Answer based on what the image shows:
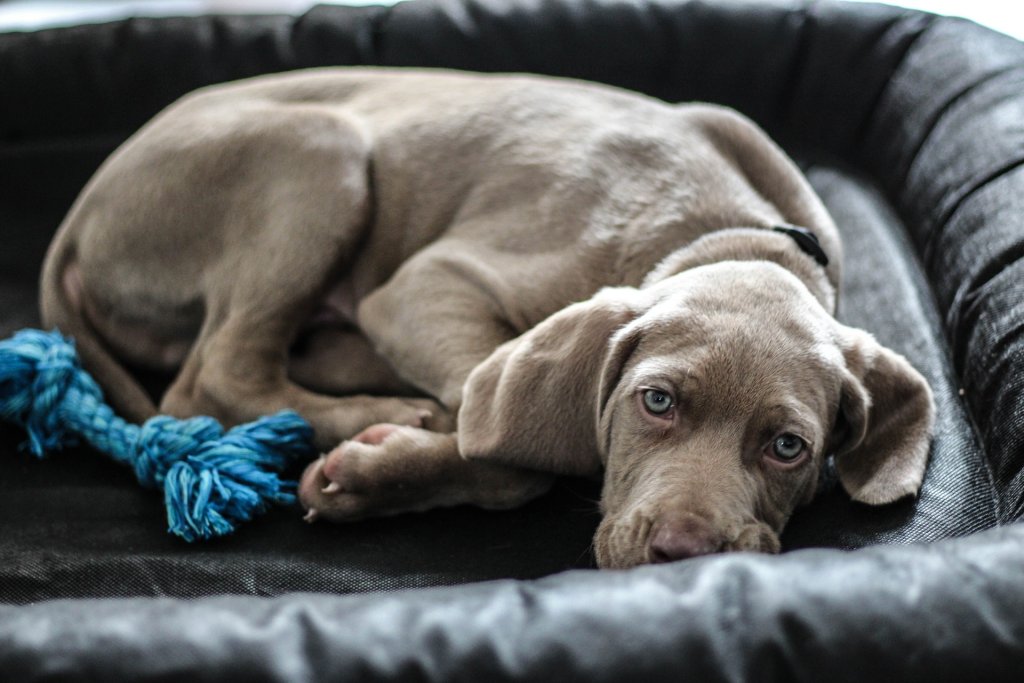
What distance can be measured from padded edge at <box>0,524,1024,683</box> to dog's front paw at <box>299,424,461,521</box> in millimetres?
622

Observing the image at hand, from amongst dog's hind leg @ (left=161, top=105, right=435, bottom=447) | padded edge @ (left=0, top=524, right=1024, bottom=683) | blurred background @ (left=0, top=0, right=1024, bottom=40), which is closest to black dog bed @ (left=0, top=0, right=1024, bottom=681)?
A: padded edge @ (left=0, top=524, right=1024, bottom=683)

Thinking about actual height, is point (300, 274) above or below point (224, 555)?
above

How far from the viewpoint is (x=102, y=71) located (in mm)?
3893

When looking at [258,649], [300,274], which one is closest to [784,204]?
[300,274]

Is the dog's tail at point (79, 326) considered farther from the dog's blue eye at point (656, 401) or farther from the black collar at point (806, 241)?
the black collar at point (806, 241)

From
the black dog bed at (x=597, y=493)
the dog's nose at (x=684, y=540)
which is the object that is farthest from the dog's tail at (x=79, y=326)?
the dog's nose at (x=684, y=540)

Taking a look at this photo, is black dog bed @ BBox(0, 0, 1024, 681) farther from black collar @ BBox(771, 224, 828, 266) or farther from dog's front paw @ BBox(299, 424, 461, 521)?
black collar @ BBox(771, 224, 828, 266)

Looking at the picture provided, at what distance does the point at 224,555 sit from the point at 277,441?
1.11ft

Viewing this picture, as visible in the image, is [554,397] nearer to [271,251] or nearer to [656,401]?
[656,401]

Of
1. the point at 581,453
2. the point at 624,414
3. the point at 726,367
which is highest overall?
the point at 726,367

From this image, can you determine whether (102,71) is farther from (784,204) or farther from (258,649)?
(258,649)

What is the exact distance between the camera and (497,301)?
2.71m

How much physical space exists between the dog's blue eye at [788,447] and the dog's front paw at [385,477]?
702 millimetres

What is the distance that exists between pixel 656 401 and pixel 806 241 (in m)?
0.73
